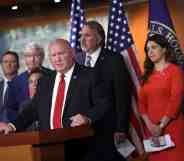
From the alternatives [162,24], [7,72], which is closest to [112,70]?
[162,24]

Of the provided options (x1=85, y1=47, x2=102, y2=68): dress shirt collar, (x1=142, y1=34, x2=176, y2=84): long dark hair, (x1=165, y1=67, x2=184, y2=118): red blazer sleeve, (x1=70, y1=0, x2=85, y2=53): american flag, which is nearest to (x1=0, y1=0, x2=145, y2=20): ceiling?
(x1=70, y1=0, x2=85, y2=53): american flag

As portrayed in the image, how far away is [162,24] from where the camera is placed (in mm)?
4121

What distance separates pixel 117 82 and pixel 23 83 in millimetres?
1155

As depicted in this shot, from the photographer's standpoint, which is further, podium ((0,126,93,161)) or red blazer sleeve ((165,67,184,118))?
red blazer sleeve ((165,67,184,118))

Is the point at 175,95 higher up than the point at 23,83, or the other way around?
the point at 23,83

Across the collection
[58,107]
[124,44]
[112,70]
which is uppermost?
[124,44]

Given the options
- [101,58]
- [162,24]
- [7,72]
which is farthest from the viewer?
[7,72]

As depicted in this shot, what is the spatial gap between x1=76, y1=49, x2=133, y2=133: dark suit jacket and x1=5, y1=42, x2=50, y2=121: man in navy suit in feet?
2.29

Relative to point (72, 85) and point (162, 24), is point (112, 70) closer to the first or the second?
point (162, 24)

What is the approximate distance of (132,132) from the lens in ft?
13.2

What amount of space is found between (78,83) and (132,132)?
1.31 metres

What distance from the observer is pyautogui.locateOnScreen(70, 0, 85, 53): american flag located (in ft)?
14.7

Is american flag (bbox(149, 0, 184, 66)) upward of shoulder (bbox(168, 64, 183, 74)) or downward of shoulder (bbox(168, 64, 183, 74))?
upward

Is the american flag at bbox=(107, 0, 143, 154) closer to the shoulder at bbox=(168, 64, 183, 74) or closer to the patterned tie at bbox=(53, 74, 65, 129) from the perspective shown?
the shoulder at bbox=(168, 64, 183, 74)
